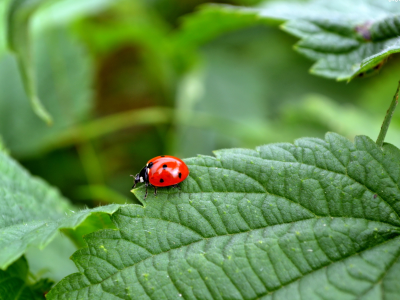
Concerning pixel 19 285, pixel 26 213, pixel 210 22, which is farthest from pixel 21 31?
pixel 19 285

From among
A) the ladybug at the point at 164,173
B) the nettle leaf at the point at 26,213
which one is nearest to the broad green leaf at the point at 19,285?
the nettle leaf at the point at 26,213

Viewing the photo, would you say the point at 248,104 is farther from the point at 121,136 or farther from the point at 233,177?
the point at 233,177

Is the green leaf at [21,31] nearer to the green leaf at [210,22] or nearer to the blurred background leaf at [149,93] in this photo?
the blurred background leaf at [149,93]

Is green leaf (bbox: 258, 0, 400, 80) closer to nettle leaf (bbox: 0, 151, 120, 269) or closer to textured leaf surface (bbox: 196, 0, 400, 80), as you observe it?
textured leaf surface (bbox: 196, 0, 400, 80)

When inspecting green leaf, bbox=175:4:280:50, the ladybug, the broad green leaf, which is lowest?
the broad green leaf

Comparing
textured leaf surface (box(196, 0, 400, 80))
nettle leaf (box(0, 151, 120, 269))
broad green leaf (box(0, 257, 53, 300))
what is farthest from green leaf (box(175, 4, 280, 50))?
broad green leaf (box(0, 257, 53, 300))

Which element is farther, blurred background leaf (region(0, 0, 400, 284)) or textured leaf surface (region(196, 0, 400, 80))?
blurred background leaf (region(0, 0, 400, 284))

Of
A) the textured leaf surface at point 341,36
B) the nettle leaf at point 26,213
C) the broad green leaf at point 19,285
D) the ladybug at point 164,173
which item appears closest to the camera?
the nettle leaf at point 26,213
